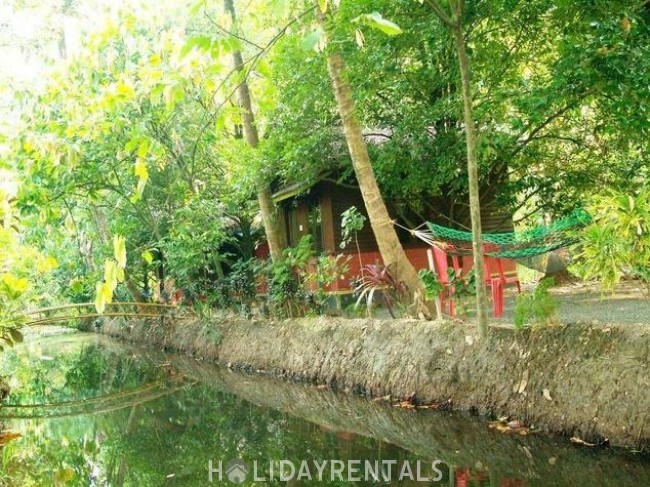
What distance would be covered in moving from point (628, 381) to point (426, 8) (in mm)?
4064

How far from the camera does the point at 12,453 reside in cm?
594

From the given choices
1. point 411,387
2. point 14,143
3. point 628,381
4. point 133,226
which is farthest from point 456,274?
point 133,226

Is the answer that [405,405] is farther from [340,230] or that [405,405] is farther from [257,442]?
[340,230]

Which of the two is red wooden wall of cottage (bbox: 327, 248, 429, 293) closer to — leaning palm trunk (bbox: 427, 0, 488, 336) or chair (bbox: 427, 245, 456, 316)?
chair (bbox: 427, 245, 456, 316)

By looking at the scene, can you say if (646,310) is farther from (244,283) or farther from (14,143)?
(14,143)

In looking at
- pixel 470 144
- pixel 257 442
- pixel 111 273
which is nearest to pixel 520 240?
pixel 470 144

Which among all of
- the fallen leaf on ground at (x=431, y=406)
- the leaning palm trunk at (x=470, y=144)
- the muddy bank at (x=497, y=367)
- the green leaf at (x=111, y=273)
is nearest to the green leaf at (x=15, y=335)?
the muddy bank at (x=497, y=367)

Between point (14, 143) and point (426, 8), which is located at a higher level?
point (426, 8)

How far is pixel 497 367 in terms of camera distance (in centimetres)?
502

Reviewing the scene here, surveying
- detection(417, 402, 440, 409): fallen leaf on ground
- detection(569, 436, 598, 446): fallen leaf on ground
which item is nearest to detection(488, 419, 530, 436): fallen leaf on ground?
detection(569, 436, 598, 446): fallen leaf on ground

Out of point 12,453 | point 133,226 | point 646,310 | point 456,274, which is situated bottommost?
point 12,453

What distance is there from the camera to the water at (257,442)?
4109 millimetres

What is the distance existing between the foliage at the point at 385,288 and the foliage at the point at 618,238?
2720 millimetres

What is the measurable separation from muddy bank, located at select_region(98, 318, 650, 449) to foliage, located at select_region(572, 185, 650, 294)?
480 millimetres
